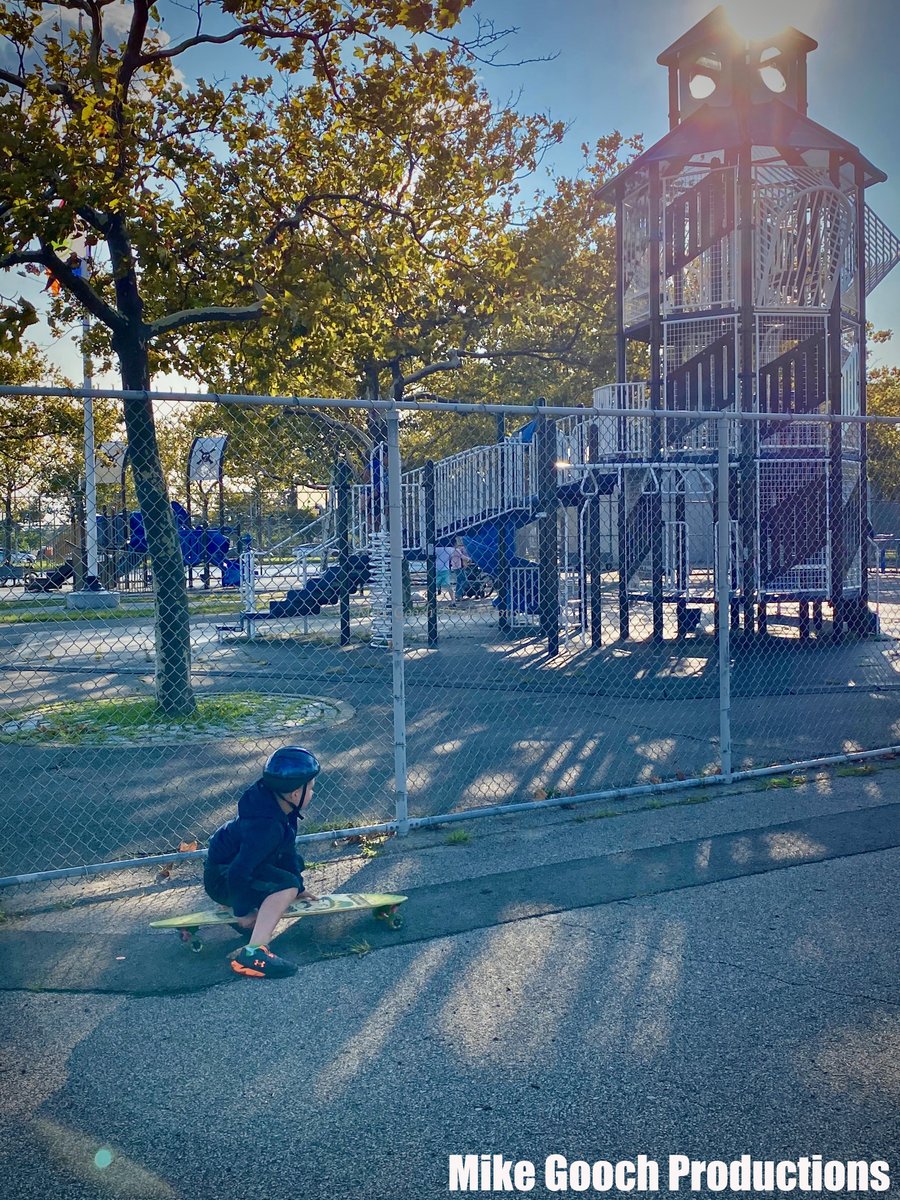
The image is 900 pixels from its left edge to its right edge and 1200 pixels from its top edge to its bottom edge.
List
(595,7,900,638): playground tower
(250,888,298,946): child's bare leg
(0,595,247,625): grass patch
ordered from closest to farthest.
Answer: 1. (250,888,298,946): child's bare leg
2. (595,7,900,638): playground tower
3. (0,595,247,625): grass patch

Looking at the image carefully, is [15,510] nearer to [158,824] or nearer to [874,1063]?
[158,824]

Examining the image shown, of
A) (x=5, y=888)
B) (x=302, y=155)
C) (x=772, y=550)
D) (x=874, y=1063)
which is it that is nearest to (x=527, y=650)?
(x=772, y=550)

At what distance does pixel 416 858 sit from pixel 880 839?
106 inches

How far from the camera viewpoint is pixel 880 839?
602 cm

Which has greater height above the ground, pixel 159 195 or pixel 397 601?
pixel 159 195

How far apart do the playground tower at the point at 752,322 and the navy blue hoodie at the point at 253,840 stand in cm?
1131

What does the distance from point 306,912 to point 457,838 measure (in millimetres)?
1642

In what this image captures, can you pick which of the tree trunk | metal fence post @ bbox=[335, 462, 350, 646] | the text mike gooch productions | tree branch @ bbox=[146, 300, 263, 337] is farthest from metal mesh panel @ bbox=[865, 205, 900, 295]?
the text mike gooch productions

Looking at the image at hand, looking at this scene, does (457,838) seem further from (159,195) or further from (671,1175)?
(159,195)

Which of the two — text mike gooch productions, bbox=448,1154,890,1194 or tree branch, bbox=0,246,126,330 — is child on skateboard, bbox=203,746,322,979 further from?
tree branch, bbox=0,246,126,330

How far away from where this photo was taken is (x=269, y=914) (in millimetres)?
4539

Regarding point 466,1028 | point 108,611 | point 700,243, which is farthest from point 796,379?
point 466,1028

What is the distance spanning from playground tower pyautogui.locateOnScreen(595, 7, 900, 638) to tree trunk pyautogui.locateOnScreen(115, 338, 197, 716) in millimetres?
7813

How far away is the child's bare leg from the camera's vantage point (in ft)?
14.6
